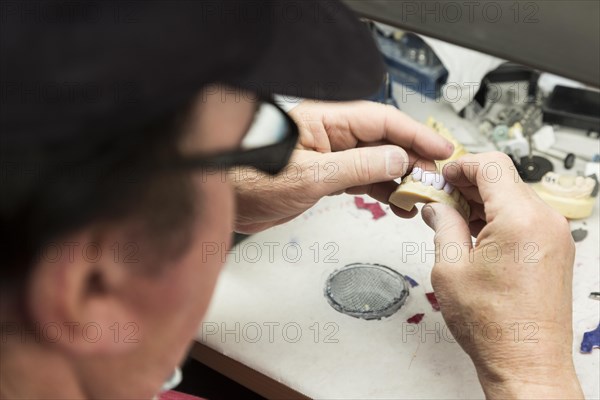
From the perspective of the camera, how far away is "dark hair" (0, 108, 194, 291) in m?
0.43

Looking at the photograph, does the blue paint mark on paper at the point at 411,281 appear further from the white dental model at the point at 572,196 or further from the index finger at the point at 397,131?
the white dental model at the point at 572,196

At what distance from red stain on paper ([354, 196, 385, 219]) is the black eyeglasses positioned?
582 millimetres

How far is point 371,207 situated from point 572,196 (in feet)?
1.22

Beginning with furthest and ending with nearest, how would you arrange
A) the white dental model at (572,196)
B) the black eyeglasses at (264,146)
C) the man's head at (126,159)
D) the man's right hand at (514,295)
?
the white dental model at (572,196) → the man's right hand at (514,295) → the black eyeglasses at (264,146) → the man's head at (126,159)

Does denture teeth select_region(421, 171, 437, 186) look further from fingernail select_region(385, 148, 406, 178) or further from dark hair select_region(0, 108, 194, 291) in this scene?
dark hair select_region(0, 108, 194, 291)

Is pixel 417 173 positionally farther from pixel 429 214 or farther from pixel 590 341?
pixel 590 341

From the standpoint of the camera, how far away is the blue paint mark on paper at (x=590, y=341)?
39.1 inches

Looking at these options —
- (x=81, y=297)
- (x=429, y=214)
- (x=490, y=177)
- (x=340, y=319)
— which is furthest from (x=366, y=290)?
(x=81, y=297)

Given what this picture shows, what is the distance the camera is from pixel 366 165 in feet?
3.25

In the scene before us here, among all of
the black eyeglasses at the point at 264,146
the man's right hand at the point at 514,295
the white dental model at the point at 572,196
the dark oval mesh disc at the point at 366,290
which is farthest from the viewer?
the white dental model at the point at 572,196

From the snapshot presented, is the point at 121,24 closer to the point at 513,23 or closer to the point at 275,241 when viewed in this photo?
the point at 513,23

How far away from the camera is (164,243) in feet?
1.70

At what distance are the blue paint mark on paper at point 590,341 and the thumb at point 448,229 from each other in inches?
10.2

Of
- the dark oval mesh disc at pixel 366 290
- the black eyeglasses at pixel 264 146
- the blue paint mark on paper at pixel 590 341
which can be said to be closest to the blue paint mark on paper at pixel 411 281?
the dark oval mesh disc at pixel 366 290
